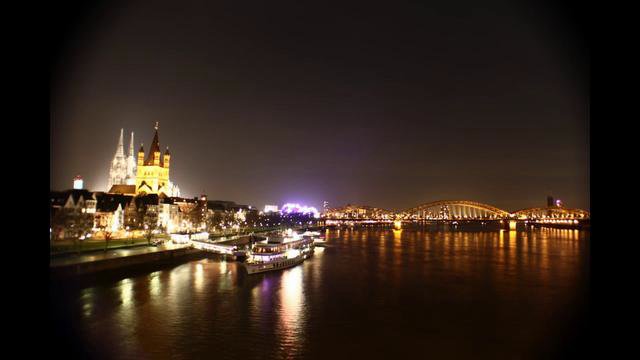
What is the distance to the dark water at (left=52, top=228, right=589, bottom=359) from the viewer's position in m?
14.3

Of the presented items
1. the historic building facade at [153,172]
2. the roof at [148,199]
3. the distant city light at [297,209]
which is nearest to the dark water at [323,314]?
the roof at [148,199]

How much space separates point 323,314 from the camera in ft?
60.7

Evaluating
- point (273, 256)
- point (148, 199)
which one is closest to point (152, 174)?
point (148, 199)

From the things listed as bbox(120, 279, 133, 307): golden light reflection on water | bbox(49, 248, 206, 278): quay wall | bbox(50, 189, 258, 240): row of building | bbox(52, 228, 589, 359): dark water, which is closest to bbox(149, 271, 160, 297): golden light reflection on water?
bbox(52, 228, 589, 359): dark water

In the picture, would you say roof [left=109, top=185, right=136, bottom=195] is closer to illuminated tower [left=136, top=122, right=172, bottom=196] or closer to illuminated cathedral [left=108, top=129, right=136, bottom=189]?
illuminated tower [left=136, top=122, right=172, bottom=196]

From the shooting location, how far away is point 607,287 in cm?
976

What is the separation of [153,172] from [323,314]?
171 ft

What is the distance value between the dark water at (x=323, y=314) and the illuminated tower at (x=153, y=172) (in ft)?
121

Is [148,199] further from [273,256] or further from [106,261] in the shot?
[106,261]

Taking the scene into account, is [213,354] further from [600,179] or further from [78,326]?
[600,179]

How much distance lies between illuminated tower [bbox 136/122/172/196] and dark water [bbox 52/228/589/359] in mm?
36893

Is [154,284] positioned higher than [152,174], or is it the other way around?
[152,174]

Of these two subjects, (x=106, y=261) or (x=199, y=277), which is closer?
(x=106, y=261)

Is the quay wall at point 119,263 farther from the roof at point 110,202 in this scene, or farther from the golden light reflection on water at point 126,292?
the roof at point 110,202
